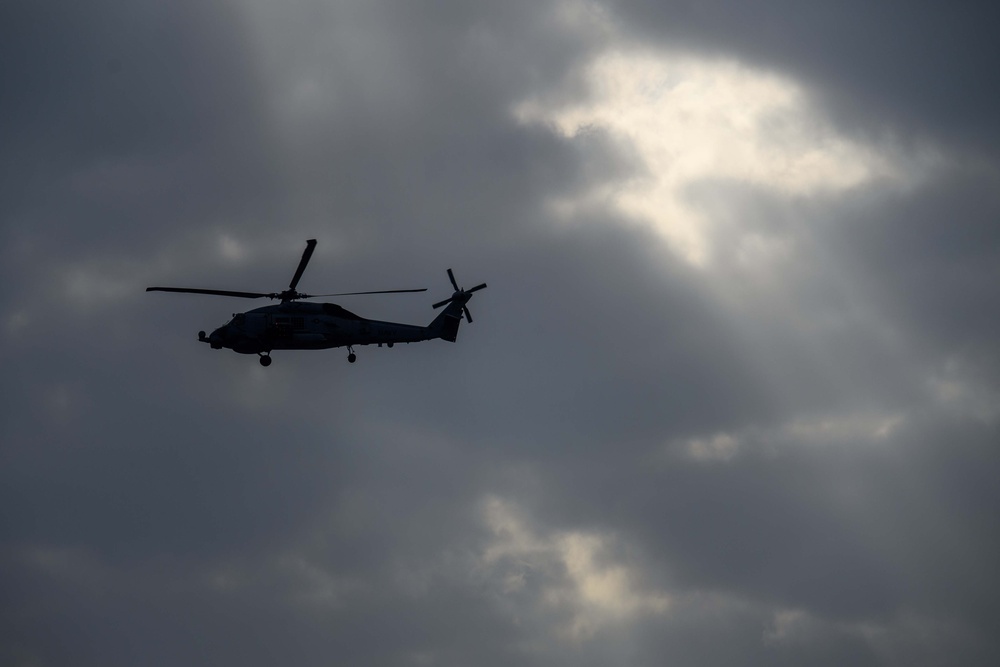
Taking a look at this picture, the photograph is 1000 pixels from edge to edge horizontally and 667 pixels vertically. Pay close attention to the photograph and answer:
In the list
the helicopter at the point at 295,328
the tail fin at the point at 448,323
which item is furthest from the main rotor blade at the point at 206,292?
the tail fin at the point at 448,323

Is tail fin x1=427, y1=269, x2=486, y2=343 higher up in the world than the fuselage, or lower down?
higher up

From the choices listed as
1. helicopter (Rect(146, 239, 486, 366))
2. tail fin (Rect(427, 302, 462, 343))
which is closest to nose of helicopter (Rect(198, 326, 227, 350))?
helicopter (Rect(146, 239, 486, 366))

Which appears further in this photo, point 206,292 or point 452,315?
point 452,315

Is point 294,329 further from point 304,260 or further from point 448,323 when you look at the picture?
point 448,323

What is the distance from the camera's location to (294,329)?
9212 cm

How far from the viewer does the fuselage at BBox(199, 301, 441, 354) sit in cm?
9106

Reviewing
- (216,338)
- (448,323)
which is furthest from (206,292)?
(448,323)

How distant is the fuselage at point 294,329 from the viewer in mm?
91062

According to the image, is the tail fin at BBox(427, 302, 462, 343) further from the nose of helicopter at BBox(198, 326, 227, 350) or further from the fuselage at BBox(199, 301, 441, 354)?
the nose of helicopter at BBox(198, 326, 227, 350)

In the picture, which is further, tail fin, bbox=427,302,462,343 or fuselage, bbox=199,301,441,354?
tail fin, bbox=427,302,462,343

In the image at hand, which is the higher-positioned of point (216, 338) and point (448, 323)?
point (448, 323)

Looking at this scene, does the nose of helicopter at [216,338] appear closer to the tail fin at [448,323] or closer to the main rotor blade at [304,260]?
the main rotor blade at [304,260]

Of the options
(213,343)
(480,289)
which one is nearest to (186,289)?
(213,343)

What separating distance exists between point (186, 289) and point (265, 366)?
11495 mm
